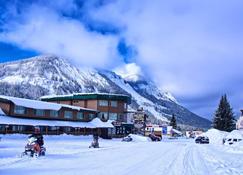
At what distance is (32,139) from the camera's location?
831 inches

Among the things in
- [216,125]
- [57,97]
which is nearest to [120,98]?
[57,97]

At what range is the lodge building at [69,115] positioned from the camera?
57719 millimetres

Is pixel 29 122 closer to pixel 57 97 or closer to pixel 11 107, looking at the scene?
pixel 11 107

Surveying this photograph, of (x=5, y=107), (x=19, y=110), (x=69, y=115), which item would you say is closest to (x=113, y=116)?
(x=69, y=115)

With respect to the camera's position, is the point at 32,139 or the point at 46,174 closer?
the point at 46,174

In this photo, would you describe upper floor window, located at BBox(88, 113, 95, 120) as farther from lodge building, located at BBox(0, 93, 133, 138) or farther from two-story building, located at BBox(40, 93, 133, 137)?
two-story building, located at BBox(40, 93, 133, 137)

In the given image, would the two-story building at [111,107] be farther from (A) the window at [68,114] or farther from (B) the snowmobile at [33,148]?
(B) the snowmobile at [33,148]

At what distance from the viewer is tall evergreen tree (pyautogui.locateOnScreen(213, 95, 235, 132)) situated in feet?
283

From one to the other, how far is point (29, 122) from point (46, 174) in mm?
46910

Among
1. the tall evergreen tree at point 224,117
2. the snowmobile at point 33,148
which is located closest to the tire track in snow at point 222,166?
the snowmobile at point 33,148

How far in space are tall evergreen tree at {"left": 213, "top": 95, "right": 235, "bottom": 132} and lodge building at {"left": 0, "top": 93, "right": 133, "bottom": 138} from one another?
824 inches

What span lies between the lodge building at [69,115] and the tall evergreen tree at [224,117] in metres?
20.9

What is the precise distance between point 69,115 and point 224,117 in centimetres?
3832

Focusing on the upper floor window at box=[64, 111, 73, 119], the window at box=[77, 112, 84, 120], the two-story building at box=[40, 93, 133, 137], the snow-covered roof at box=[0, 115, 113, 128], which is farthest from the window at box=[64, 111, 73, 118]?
the two-story building at box=[40, 93, 133, 137]
